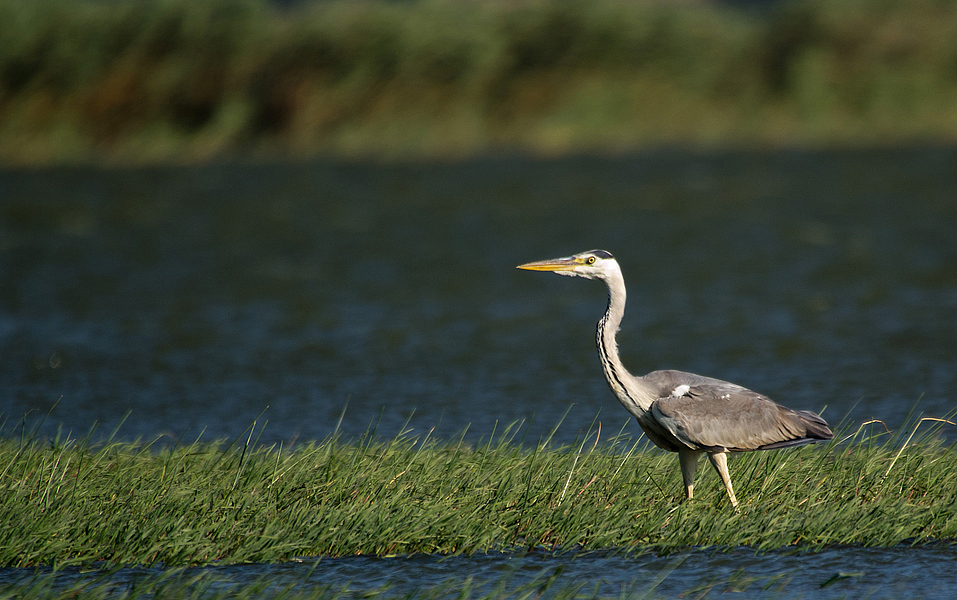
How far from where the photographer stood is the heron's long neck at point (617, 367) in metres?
7.19

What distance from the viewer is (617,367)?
23.7 ft

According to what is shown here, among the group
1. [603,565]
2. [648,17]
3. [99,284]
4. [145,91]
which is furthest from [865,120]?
[603,565]

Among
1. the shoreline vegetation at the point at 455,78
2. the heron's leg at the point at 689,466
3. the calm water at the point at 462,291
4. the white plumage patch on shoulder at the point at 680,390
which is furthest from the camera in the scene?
the shoreline vegetation at the point at 455,78

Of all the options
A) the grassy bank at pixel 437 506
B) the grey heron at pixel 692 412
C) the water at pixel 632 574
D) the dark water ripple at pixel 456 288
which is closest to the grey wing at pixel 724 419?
the grey heron at pixel 692 412

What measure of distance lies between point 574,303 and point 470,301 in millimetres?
1567

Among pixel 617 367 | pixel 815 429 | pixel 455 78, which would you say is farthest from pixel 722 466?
pixel 455 78

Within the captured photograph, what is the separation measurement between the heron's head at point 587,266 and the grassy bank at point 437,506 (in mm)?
1119

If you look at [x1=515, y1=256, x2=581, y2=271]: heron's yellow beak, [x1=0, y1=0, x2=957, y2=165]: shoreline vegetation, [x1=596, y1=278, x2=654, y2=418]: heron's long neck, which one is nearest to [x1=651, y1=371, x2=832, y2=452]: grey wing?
[x1=596, y1=278, x2=654, y2=418]: heron's long neck

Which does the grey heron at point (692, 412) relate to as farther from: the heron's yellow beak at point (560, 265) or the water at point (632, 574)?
the water at point (632, 574)

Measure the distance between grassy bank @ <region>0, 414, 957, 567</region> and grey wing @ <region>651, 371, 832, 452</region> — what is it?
28cm

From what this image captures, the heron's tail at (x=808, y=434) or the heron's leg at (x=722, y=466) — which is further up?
the heron's tail at (x=808, y=434)

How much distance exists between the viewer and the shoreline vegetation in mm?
27328

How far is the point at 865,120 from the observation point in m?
30.8

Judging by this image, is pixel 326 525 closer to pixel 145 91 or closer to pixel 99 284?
pixel 99 284
